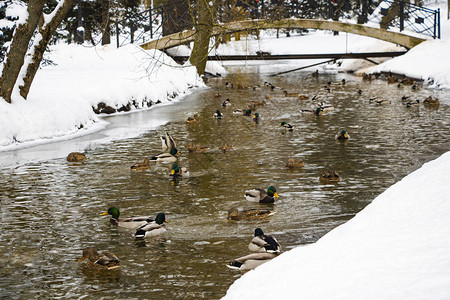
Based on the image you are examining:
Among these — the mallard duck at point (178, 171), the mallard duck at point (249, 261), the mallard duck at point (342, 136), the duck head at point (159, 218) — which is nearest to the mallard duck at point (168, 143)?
the mallard duck at point (178, 171)

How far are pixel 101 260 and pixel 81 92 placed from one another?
1463 centimetres

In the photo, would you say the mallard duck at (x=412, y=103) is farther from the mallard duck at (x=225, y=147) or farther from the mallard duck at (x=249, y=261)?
the mallard duck at (x=249, y=261)

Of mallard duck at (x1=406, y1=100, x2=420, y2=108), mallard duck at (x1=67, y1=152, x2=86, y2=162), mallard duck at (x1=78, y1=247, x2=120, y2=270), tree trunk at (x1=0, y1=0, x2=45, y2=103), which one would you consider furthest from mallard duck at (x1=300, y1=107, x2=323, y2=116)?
mallard duck at (x1=78, y1=247, x2=120, y2=270)

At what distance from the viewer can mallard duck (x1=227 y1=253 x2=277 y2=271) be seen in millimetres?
7414

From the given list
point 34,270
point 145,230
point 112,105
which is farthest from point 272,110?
point 34,270

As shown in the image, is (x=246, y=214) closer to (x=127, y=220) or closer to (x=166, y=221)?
(x=166, y=221)

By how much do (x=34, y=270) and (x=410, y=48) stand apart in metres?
35.3

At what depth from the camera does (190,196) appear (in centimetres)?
1126

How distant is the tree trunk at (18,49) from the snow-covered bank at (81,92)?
1.72ft

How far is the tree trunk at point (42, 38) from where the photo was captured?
55.2ft

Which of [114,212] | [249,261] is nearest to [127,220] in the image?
[114,212]

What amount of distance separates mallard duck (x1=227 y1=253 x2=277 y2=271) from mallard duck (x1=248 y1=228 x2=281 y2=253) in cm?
26

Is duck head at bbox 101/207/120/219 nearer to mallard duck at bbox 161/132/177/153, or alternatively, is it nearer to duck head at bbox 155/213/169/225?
duck head at bbox 155/213/169/225

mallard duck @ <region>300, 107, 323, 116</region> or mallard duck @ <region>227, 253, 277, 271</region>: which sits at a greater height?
mallard duck @ <region>300, 107, 323, 116</region>
